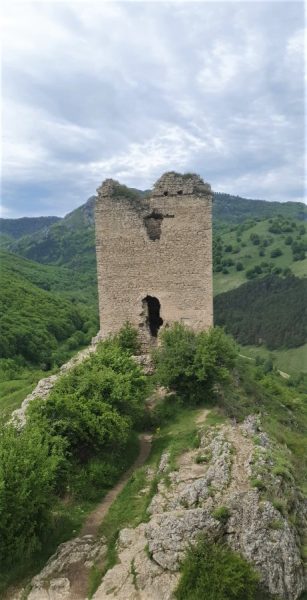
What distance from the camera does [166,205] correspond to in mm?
17047

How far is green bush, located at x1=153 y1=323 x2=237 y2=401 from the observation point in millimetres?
14305

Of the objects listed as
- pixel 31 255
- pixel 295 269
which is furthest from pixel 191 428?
pixel 31 255

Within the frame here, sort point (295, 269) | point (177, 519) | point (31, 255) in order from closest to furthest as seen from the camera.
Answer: point (177, 519)
point (295, 269)
point (31, 255)

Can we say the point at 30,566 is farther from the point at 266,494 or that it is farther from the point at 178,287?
the point at 178,287

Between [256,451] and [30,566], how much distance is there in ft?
17.9

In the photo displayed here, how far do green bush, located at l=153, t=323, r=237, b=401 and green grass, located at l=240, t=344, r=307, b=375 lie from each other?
68499 mm

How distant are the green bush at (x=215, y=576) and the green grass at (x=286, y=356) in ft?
245

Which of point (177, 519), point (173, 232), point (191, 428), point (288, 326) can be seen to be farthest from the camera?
point (288, 326)

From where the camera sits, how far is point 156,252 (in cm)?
1719

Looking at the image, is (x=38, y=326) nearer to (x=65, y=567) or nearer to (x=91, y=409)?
(x=91, y=409)

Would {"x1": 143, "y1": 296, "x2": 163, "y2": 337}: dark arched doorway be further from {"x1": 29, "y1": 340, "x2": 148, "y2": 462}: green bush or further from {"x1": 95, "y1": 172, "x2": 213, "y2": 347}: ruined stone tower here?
{"x1": 29, "y1": 340, "x2": 148, "y2": 462}: green bush

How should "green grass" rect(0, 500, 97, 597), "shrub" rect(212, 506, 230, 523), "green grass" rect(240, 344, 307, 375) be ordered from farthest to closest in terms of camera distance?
"green grass" rect(240, 344, 307, 375)
"shrub" rect(212, 506, 230, 523)
"green grass" rect(0, 500, 97, 597)

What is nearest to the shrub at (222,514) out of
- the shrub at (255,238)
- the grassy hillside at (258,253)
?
the grassy hillside at (258,253)

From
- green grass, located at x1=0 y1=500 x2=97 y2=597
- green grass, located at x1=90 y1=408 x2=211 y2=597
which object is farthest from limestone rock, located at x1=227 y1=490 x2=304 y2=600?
green grass, located at x1=0 y1=500 x2=97 y2=597
